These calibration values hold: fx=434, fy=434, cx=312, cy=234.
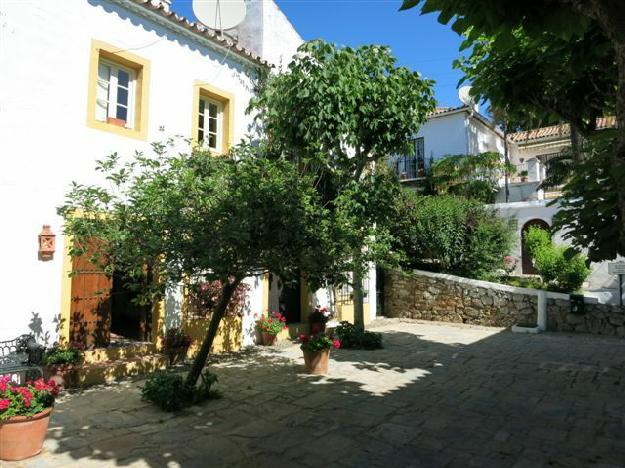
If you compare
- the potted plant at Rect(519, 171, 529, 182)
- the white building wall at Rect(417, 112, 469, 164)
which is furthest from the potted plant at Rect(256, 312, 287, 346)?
the potted plant at Rect(519, 171, 529, 182)

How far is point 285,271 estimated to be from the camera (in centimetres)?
517

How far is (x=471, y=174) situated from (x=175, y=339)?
49.6 ft

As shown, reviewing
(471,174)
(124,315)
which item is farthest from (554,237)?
(124,315)

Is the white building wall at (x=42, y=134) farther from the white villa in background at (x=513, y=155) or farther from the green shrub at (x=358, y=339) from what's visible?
the white villa in background at (x=513, y=155)

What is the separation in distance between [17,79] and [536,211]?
16.5 m

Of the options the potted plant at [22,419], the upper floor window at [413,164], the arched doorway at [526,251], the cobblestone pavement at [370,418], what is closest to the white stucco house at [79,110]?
the cobblestone pavement at [370,418]

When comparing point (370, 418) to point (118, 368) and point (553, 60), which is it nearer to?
point (118, 368)

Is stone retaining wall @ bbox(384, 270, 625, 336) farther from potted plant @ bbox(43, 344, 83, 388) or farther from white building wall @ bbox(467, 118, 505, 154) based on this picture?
white building wall @ bbox(467, 118, 505, 154)

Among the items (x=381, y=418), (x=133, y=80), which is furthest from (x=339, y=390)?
(x=133, y=80)

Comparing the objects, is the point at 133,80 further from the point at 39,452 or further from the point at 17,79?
the point at 39,452

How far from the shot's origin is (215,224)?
4844mm

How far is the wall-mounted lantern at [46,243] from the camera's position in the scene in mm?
6387

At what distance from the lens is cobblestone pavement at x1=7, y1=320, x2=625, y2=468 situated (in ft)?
14.1

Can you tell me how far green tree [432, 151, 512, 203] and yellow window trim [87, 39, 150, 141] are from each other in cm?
1425
